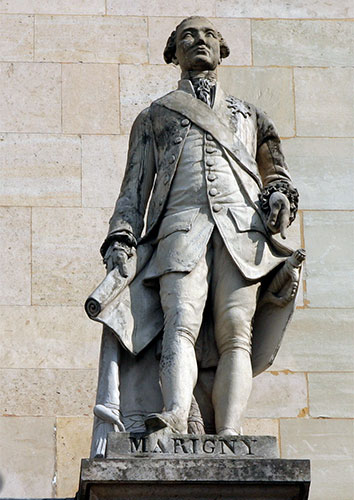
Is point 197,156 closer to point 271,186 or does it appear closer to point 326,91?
point 271,186

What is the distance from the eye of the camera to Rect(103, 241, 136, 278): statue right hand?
10.2m

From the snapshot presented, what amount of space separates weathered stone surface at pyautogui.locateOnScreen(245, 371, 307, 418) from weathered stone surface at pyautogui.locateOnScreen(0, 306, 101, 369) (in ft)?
3.67

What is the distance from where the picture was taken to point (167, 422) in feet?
31.4

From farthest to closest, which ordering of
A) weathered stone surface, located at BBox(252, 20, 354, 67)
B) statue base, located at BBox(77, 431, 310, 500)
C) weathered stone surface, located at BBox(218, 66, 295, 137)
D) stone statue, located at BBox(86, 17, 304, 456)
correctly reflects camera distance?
weathered stone surface, located at BBox(252, 20, 354, 67) < weathered stone surface, located at BBox(218, 66, 295, 137) < stone statue, located at BBox(86, 17, 304, 456) < statue base, located at BBox(77, 431, 310, 500)

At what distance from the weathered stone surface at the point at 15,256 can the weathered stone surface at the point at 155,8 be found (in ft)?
5.87

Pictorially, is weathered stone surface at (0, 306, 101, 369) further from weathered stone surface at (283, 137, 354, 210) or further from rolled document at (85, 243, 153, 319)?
rolled document at (85, 243, 153, 319)

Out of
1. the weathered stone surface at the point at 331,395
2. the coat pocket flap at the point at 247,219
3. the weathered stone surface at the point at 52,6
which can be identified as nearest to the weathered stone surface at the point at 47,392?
the weathered stone surface at the point at 331,395

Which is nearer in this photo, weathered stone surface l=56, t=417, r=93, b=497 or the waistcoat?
the waistcoat

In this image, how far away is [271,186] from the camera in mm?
10469

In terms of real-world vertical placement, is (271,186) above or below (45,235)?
below

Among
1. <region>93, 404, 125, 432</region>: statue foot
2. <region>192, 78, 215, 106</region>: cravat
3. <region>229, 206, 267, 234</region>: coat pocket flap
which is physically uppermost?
<region>192, 78, 215, 106</region>: cravat

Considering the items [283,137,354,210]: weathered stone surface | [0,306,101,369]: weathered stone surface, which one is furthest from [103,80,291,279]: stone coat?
[283,137,354,210]: weathered stone surface

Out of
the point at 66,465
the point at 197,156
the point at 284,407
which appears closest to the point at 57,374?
the point at 66,465

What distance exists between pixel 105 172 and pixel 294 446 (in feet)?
7.89
